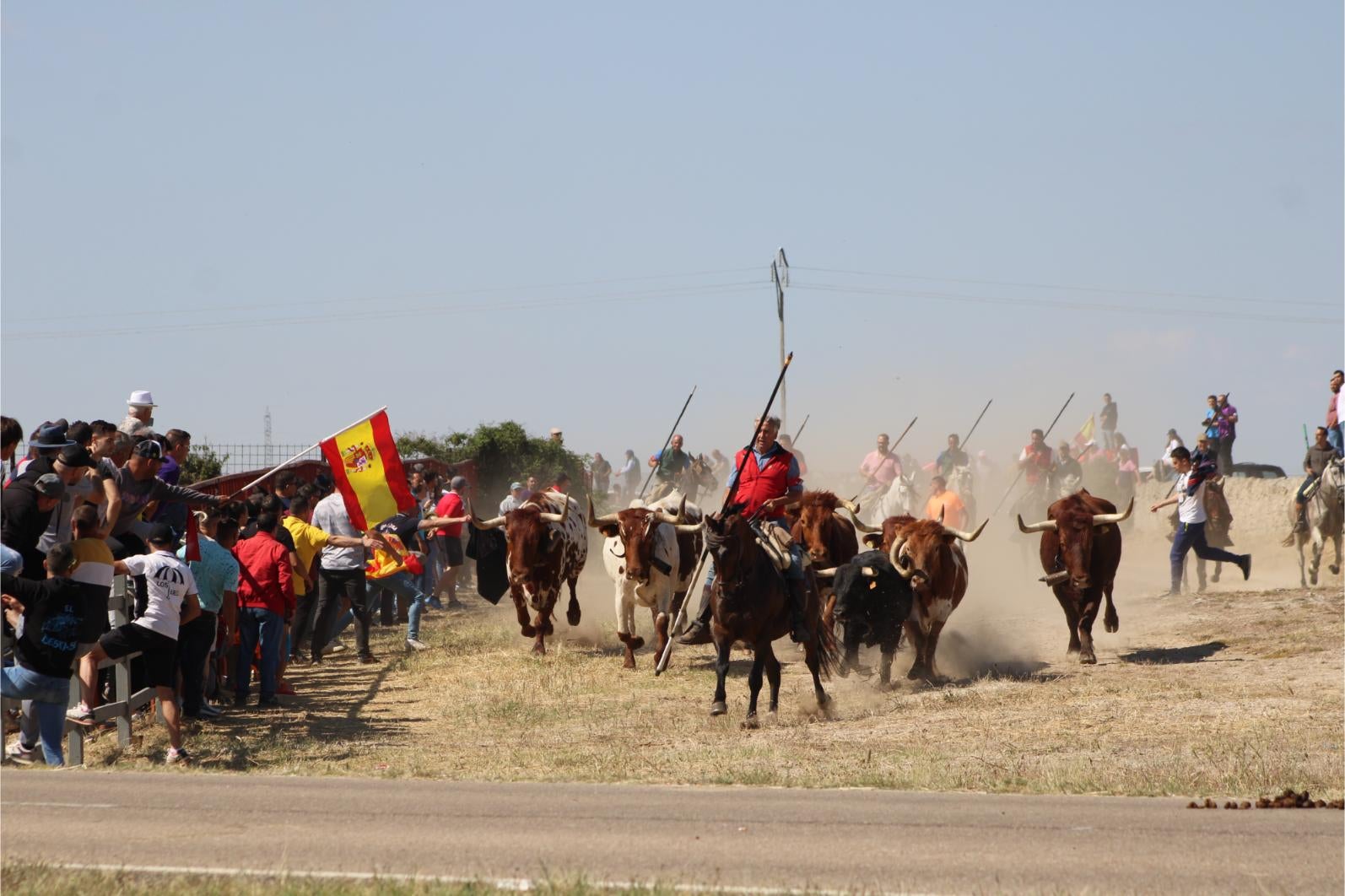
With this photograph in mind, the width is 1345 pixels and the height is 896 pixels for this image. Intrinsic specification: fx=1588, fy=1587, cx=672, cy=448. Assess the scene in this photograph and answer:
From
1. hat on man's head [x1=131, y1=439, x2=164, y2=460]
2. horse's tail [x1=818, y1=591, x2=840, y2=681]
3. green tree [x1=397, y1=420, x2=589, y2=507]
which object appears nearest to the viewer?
hat on man's head [x1=131, y1=439, x2=164, y2=460]

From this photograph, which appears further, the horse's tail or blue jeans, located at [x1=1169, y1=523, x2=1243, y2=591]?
blue jeans, located at [x1=1169, y1=523, x2=1243, y2=591]

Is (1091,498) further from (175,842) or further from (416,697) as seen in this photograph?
(175,842)

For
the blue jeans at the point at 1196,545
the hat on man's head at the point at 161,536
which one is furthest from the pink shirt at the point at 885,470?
the hat on man's head at the point at 161,536

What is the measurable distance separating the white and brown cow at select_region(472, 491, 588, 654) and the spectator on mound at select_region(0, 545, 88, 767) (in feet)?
26.8

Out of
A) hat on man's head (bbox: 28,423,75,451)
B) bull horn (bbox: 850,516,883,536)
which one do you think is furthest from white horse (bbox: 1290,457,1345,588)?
hat on man's head (bbox: 28,423,75,451)

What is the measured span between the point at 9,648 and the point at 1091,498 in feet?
37.3

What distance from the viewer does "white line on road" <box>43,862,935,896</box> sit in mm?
6977

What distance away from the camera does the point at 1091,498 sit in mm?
17375

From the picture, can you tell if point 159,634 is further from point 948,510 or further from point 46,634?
point 948,510

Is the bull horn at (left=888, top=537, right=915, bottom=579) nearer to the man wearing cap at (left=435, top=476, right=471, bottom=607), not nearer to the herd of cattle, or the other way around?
the herd of cattle

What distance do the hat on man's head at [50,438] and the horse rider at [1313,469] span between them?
18.9 m

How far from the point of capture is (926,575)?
15578mm

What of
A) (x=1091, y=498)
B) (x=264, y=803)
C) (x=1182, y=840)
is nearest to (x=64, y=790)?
(x=264, y=803)

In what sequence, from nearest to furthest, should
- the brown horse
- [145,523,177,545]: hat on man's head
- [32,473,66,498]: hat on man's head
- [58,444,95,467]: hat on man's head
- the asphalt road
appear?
the asphalt road < [32,473,66,498]: hat on man's head < [58,444,95,467]: hat on man's head < [145,523,177,545]: hat on man's head < the brown horse
